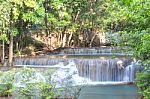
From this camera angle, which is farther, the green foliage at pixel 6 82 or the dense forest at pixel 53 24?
the dense forest at pixel 53 24

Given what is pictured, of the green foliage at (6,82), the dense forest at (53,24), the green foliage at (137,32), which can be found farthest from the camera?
the dense forest at (53,24)

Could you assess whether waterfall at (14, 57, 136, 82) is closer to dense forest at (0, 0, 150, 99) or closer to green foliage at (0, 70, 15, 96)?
dense forest at (0, 0, 150, 99)

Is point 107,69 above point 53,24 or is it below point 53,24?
below

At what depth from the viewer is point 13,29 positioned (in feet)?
65.5

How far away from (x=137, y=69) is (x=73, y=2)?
7777mm

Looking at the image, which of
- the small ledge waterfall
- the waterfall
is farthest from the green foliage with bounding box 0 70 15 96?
the waterfall

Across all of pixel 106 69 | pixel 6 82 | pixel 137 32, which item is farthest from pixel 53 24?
pixel 137 32

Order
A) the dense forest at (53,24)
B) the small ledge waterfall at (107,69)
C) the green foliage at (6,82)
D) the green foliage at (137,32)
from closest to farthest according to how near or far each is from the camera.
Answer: the green foliage at (137,32) → the green foliage at (6,82) → the small ledge waterfall at (107,69) → the dense forest at (53,24)

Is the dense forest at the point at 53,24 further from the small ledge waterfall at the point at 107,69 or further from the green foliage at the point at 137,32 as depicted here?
the green foliage at the point at 137,32

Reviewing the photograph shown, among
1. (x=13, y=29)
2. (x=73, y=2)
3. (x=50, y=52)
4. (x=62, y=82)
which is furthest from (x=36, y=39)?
(x=62, y=82)

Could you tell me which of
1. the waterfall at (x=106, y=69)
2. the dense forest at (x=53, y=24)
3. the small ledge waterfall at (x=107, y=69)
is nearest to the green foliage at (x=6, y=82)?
the dense forest at (x=53, y=24)

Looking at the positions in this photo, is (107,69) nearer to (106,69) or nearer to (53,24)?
(106,69)

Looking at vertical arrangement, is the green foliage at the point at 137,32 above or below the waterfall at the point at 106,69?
above

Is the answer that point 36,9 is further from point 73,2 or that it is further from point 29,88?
point 29,88
